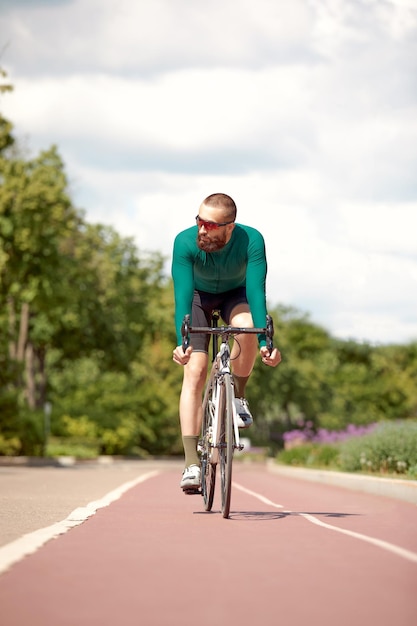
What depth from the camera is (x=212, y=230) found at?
9633mm

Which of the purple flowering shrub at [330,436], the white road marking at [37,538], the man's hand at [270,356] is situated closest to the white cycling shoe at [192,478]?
the white road marking at [37,538]

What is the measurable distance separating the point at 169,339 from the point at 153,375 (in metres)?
2.58

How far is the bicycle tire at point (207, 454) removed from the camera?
988cm

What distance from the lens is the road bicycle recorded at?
930 cm

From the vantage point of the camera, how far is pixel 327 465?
29.7 metres

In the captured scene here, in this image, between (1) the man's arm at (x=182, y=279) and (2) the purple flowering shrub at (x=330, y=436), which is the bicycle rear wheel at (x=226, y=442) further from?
(2) the purple flowering shrub at (x=330, y=436)

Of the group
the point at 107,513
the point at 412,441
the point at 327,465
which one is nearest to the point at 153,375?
the point at 327,465

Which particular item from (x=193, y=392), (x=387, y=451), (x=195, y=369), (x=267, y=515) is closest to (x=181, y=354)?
(x=195, y=369)

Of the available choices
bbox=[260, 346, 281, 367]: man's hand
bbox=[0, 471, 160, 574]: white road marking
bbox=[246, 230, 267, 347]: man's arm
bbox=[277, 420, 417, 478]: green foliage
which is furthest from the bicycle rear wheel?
bbox=[277, 420, 417, 478]: green foliage

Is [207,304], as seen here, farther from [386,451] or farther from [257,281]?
[386,451]

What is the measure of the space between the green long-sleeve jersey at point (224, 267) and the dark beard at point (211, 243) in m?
0.08

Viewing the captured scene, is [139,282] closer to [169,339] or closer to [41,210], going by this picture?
[169,339]

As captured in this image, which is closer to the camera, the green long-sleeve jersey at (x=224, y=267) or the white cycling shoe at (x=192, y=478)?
the green long-sleeve jersey at (x=224, y=267)

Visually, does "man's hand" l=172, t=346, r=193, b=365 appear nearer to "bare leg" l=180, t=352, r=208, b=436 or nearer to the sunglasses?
"bare leg" l=180, t=352, r=208, b=436
